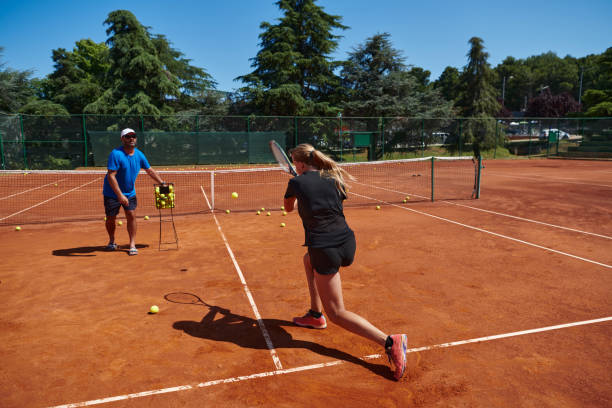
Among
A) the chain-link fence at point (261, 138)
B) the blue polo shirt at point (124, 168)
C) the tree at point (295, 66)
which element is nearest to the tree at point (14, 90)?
the chain-link fence at point (261, 138)

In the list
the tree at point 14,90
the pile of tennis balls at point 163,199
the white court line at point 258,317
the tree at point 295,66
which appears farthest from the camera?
the tree at point 295,66

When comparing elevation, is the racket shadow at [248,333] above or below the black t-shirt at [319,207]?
below

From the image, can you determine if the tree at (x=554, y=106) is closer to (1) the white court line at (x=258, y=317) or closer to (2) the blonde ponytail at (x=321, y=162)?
(1) the white court line at (x=258, y=317)

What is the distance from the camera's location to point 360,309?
4.70 meters

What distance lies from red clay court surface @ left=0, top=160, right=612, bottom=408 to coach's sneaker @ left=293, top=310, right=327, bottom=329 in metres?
0.08

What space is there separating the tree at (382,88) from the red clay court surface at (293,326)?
26.9 metres

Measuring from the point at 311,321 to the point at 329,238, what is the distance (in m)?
1.31

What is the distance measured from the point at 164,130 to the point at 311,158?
26179 mm

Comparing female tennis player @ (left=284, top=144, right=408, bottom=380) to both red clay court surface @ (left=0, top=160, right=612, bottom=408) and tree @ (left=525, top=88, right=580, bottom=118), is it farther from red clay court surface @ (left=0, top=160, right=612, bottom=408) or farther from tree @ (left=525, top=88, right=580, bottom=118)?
tree @ (left=525, top=88, right=580, bottom=118)

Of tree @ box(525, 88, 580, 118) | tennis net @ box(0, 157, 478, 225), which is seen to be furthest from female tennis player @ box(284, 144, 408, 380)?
tree @ box(525, 88, 580, 118)

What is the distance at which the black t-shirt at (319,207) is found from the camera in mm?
3352

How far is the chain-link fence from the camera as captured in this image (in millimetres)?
24078

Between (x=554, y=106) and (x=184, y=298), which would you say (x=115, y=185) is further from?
(x=554, y=106)

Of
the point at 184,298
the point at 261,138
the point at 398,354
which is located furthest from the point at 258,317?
the point at 261,138
